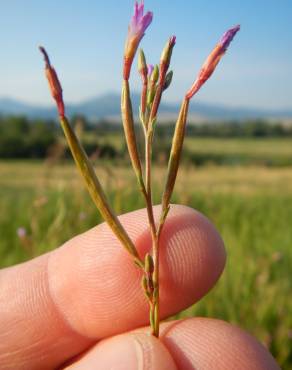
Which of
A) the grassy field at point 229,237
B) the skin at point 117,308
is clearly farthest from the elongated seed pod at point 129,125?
the grassy field at point 229,237

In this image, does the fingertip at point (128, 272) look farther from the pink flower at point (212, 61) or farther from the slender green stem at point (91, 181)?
the pink flower at point (212, 61)

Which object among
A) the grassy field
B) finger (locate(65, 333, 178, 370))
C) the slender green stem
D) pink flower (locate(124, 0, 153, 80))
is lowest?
the grassy field

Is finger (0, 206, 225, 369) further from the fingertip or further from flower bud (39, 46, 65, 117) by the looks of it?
flower bud (39, 46, 65, 117)

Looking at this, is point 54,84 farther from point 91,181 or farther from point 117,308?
Result: point 117,308

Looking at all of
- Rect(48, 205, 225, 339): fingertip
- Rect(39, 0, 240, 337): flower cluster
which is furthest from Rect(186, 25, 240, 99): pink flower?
Rect(48, 205, 225, 339): fingertip

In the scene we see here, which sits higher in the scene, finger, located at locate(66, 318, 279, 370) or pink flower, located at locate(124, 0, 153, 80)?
pink flower, located at locate(124, 0, 153, 80)

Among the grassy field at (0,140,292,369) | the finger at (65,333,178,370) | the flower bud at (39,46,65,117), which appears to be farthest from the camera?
the grassy field at (0,140,292,369)

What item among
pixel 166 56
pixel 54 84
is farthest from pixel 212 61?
pixel 54 84

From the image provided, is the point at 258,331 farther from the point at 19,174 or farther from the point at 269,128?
the point at 269,128

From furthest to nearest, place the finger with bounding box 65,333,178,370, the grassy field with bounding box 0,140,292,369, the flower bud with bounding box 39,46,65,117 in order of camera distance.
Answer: the grassy field with bounding box 0,140,292,369, the finger with bounding box 65,333,178,370, the flower bud with bounding box 39,46,65,117

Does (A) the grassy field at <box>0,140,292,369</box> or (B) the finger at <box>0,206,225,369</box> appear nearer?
(B) the finger at <box>0,206,225,369</box>
